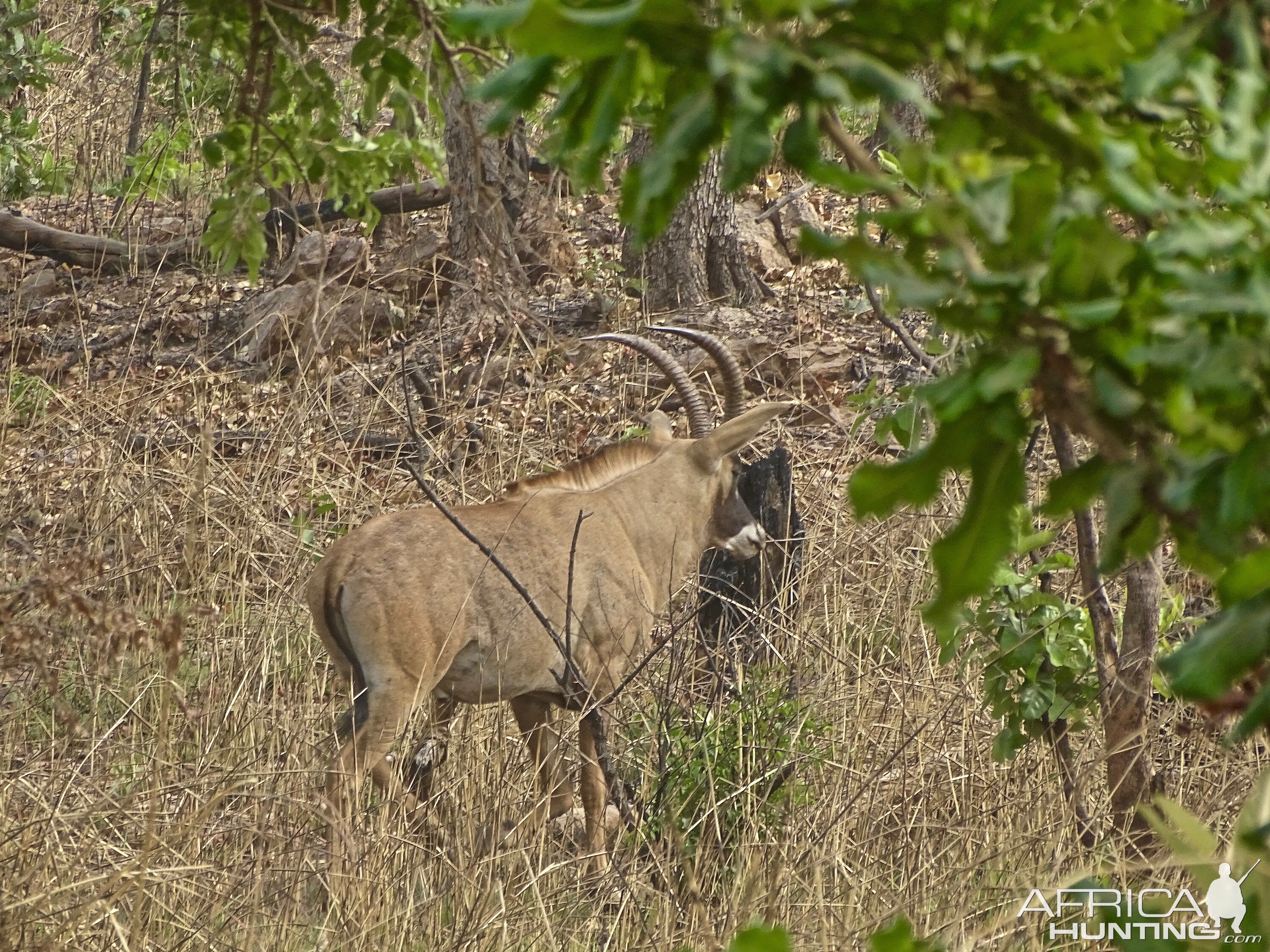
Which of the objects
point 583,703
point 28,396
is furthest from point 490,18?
point 28,396

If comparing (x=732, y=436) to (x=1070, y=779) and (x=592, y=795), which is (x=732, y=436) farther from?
(x=1070, y=779)

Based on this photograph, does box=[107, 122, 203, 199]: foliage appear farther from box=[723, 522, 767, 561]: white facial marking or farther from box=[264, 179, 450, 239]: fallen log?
box=[723, 522, 767, 561]: white facial marking

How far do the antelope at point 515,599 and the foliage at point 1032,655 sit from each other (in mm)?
1251

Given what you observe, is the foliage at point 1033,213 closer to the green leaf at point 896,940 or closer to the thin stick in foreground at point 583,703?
the green leaf at point 896,940

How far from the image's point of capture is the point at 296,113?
3498 millimetres

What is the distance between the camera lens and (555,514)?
608 cm

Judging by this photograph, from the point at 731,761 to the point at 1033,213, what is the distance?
3.86 meters

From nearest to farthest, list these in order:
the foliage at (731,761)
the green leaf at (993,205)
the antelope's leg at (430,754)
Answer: the green leaf at (993,205) < the foliage at (731,761) < the antelope's leg at (430,754)

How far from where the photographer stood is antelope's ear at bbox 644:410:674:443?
688 centimetres

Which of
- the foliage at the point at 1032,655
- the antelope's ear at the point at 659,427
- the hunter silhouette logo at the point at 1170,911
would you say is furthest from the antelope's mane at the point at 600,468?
the hunter silhouette logo at the point at 1170,911

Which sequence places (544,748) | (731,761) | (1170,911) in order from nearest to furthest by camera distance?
1. (1170,911)
2. (731,761)
3. (544,748)

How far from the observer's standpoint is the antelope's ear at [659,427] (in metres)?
6.88

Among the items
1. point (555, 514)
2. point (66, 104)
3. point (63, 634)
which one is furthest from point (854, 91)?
point (66, 104)

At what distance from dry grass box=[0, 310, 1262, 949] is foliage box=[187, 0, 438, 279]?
2.07ft
